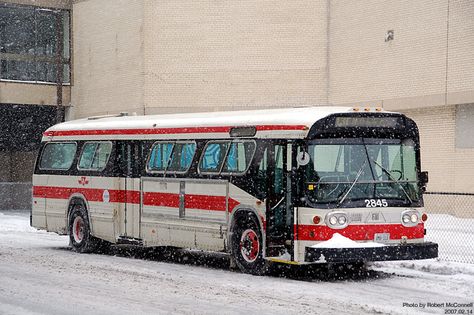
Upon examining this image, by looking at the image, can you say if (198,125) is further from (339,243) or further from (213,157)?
(339,243)

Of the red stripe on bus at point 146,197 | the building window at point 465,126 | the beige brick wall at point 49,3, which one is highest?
the beige brick wall at point 49,3

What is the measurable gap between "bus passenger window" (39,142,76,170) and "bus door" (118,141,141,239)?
78.0 inches

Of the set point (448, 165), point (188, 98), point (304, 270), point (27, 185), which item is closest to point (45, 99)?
point (27, 185)

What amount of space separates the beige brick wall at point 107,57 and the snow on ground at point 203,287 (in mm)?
17942

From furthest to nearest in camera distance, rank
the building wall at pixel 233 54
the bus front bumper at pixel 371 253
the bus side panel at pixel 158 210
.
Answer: the building wall at pixel 233 54 → the bus side panel at pixel 158 210 → the bus front bumper at pixel 371 253

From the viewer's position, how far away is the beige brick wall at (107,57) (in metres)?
37.2

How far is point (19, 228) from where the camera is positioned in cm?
2903

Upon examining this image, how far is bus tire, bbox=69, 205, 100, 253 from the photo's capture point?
21.0 meters

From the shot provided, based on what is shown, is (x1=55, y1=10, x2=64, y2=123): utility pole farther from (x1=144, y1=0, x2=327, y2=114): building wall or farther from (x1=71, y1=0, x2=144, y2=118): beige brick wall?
(x1=144, y1=0, x2=327, y2=114): building wall

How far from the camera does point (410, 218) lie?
635 inches

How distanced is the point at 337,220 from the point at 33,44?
28214 millimetres

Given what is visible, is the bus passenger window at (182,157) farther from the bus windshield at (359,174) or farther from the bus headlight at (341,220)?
the bus headlight at (341,220)

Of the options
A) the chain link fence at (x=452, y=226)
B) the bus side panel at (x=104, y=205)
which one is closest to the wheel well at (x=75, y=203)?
the bus side panel at (x=104, y=205)

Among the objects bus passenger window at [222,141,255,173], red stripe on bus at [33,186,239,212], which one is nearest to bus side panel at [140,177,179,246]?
red stripe on bus at [33,186,239,212]
